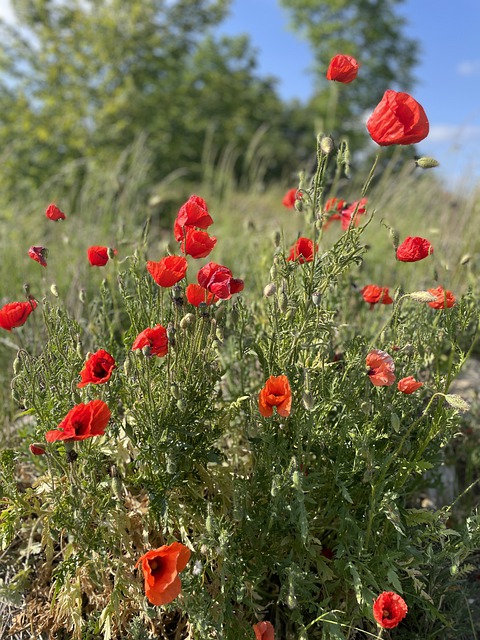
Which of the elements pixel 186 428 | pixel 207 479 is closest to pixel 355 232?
pixel 186 428

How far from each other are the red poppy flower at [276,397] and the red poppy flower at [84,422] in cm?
39

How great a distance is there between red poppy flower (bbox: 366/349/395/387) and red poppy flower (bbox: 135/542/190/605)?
2.19 feet

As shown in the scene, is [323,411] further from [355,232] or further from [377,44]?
[377,44]

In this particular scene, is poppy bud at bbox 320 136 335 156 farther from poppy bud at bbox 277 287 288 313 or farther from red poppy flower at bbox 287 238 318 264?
poppy bud at bbox 277 287 288 313

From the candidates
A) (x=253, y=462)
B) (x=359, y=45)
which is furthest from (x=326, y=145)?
(x=359, y=45)

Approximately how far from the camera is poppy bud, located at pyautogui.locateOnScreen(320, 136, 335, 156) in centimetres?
161

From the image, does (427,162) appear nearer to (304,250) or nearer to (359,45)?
(304,250)

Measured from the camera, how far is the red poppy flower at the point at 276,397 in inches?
59.0

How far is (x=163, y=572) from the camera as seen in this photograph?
1404 mm

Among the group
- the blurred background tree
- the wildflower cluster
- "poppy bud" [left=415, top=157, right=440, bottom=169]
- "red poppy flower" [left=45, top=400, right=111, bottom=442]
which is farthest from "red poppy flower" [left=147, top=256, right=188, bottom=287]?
the blurred background tree

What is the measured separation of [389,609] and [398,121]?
4.03 feet

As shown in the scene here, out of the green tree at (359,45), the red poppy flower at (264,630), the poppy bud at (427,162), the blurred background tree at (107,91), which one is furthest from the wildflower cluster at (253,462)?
the green tree at (359,45)

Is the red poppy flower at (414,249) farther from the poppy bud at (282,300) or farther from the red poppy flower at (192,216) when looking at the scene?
the red poppy flower at (192,216)

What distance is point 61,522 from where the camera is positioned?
5.28ft
